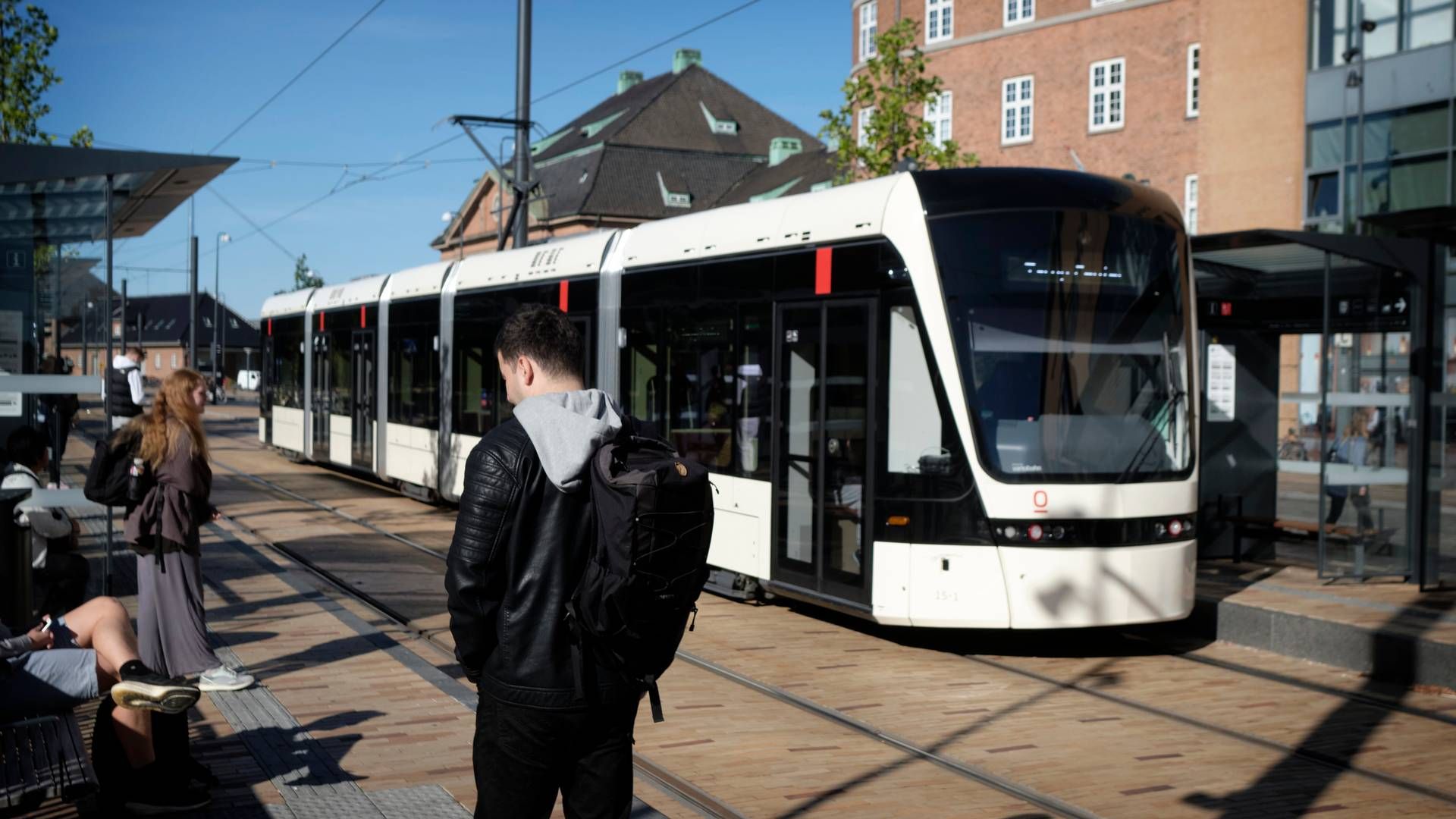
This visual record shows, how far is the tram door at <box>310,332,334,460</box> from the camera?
80.6 ft

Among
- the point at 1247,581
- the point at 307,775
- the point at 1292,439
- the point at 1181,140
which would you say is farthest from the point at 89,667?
the point at 1181,140

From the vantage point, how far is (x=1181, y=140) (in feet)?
129

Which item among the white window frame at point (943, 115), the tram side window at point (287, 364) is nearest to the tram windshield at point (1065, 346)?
the tram side window at point (287, 364)

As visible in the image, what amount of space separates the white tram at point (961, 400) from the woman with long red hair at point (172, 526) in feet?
14.2

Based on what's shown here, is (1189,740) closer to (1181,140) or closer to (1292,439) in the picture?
(1292,439)

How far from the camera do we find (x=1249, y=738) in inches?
308

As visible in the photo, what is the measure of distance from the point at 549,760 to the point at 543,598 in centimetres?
39

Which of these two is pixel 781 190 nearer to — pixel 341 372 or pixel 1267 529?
pixel 341 372

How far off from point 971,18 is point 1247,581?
35159 millimetres

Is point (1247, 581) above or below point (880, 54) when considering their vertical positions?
below

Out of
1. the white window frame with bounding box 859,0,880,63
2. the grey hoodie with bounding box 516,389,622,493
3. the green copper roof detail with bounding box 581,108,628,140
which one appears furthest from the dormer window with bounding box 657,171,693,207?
the grey hoodie with bounding box 516,389,622,493

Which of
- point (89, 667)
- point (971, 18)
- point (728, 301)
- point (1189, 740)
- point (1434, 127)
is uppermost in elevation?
point (971, 18)

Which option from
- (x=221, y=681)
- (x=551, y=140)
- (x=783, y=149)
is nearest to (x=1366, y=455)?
(x=221, y=681)

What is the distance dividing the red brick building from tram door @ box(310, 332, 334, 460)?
609 inches
